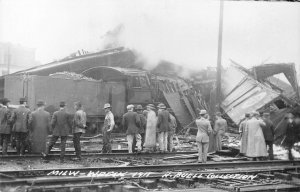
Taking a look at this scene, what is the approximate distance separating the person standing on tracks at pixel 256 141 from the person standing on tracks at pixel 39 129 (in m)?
5.98

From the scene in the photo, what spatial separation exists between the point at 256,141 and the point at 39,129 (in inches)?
250

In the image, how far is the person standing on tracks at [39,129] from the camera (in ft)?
36.7

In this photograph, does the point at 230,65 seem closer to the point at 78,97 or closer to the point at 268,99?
the point at 268,99

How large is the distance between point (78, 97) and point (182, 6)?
876cm

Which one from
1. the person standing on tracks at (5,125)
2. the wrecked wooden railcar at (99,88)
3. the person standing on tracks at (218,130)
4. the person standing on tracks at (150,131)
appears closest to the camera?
the person standing on tracks at (5,125)

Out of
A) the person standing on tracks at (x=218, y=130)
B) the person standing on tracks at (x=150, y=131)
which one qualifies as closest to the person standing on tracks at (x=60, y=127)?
the person standing on tracks at (x=150, y=131)

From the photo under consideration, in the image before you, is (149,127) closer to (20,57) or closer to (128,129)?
(128,129)

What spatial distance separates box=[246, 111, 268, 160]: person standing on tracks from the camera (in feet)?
39.5

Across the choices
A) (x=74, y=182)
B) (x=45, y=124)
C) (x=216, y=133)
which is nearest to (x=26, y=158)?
(x=45, y=124)

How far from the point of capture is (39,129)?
11.2 m

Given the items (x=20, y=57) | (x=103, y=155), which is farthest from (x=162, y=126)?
(x=20, y=57)

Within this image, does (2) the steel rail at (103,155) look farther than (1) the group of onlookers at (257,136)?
No

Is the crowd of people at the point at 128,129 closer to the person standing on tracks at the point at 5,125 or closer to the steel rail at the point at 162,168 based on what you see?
the person standing on tracks at the point at 5,125

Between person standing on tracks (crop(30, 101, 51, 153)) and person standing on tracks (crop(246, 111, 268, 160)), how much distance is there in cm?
598
